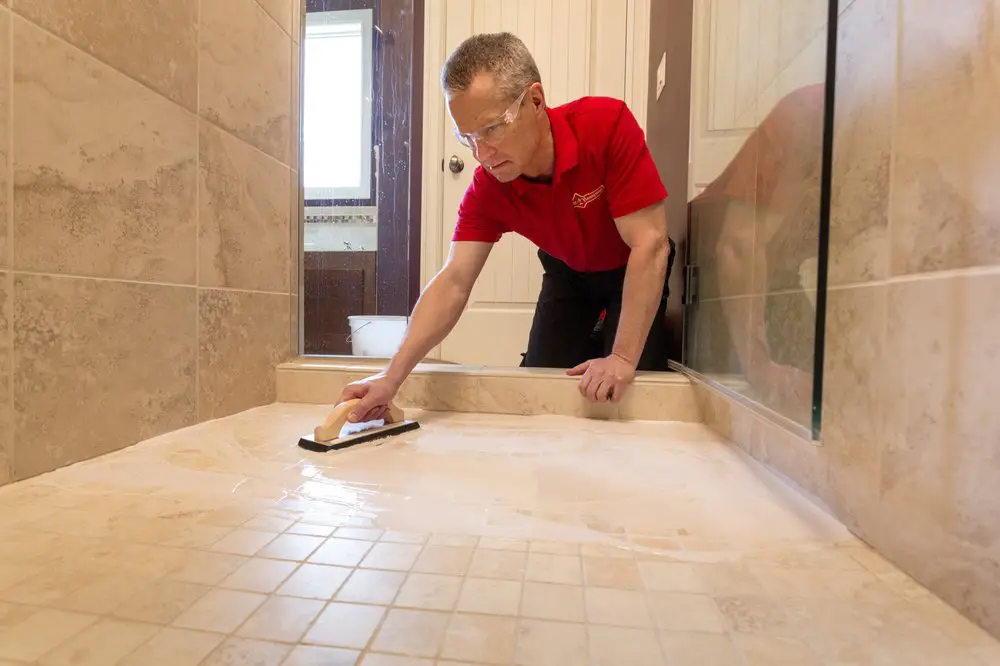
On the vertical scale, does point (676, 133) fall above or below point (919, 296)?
above

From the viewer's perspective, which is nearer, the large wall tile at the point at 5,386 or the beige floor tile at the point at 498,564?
the beige floor tile at the point at 498,564

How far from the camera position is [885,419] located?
50cm

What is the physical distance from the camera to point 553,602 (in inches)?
16.2

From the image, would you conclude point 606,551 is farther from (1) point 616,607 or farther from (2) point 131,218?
(2) point 131,218

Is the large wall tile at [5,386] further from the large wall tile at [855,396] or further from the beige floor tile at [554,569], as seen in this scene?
the large wall tile at [855,396]

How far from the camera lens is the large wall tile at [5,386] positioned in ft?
2.11

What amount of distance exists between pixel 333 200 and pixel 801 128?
1572 mm

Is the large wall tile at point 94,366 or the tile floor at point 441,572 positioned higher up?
the large wall tile at point 94,366

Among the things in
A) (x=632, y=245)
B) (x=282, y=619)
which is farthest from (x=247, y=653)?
(x=632, y=245)

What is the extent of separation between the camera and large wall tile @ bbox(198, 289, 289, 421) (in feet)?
3.40

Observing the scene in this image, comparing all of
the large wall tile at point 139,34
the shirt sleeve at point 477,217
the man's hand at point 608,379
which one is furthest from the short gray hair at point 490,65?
the man's hand at point 608,379

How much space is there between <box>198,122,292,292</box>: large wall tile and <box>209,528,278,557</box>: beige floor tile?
642 millimetres

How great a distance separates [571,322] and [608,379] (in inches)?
18.6

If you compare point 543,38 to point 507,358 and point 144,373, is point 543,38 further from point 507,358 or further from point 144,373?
point 144,373
